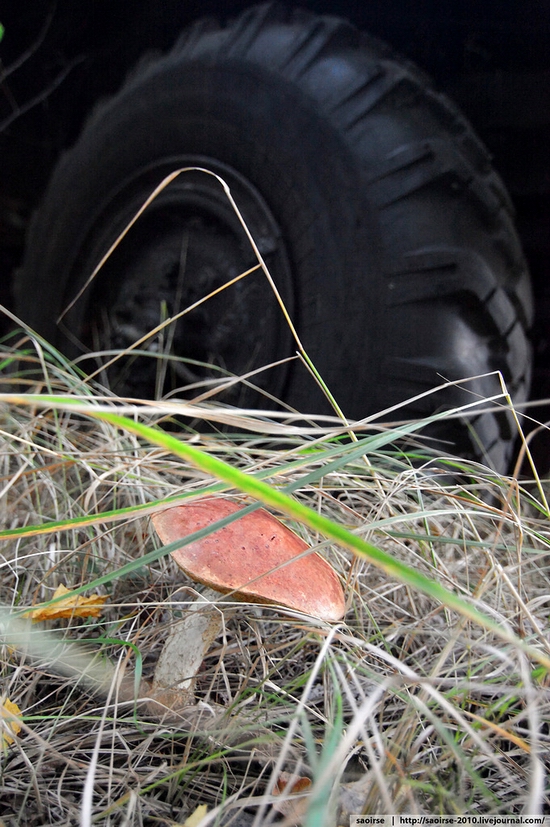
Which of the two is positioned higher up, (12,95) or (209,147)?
(12,95)

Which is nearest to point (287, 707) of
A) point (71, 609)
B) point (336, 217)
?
point (71, 609)

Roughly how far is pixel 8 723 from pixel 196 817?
199mm

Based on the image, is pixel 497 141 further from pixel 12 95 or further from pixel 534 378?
pixel 12 95

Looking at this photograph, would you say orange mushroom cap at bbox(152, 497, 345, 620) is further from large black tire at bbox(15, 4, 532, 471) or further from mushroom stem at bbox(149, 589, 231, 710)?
large black tire at bbox(15, 4, 532, 471)

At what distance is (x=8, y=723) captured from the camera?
1.64 feet

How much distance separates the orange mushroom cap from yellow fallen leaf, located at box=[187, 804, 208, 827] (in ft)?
0.54

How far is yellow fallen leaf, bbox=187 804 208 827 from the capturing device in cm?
42

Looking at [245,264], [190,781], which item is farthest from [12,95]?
[190,781]

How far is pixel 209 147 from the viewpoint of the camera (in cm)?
106

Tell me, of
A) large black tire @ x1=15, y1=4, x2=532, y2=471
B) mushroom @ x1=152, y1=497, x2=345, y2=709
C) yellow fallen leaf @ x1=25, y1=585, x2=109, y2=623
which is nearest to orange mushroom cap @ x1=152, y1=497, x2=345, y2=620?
mushroom @ x1=152, y1=497, x2=345, y2=709

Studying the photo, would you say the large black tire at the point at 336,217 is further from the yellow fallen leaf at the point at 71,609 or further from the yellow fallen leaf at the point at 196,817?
the yellow fallen leaf at the point at 196,817

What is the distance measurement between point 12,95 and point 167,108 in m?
0.65

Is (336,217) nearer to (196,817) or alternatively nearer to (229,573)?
(229,573)

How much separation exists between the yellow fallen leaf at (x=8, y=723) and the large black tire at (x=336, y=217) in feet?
2.01
